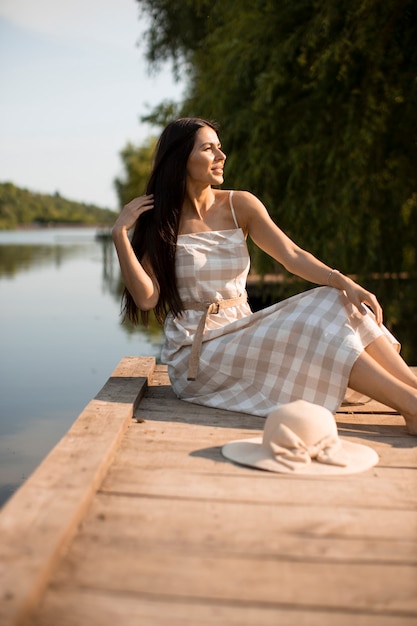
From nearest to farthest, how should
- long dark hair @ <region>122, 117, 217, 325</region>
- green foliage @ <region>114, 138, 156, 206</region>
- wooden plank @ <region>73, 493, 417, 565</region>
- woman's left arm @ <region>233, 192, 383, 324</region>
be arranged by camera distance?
wooden plank @ <region>73, 493, 417, 565</region>, woman's left arm @ <region>233, 192, 383, 324</region>, long dark hair @ <region>122, 117, 217, 325</region>, green foliage @ <region>114, 138, 156, 206</region>

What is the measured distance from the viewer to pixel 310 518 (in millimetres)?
1856

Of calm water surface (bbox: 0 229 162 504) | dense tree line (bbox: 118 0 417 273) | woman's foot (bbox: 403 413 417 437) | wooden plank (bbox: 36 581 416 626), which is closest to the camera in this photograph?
wooden plank (bbox: 36 581 416 626)

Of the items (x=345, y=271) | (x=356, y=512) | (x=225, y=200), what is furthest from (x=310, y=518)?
(x=345, y=271)

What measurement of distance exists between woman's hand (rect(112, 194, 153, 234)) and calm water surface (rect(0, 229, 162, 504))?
5.58 feet

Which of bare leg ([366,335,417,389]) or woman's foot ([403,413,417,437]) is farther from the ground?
bare leg ([366,335,417,389])

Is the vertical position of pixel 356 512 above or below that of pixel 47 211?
above

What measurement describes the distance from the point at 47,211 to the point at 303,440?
129656mm

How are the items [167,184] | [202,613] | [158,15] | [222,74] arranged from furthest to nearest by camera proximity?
[158,15]
[222,74]
[167,184]
[202,613]

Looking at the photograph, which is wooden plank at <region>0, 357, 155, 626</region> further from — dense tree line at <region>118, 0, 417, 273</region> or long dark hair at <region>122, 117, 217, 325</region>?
dense tree line at <region>118, 0, 417, 273</region>

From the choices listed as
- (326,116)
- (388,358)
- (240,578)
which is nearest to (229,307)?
(388,358)

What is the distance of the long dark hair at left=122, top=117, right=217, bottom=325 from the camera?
3.18m

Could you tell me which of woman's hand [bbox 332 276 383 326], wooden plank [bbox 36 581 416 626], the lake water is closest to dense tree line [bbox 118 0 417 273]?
the lake water

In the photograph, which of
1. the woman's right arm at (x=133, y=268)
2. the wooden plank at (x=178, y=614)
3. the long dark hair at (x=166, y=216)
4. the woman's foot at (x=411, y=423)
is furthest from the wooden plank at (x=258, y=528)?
the long dark hair at (x=166, y=216)

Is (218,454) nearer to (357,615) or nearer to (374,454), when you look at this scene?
(374,454)
